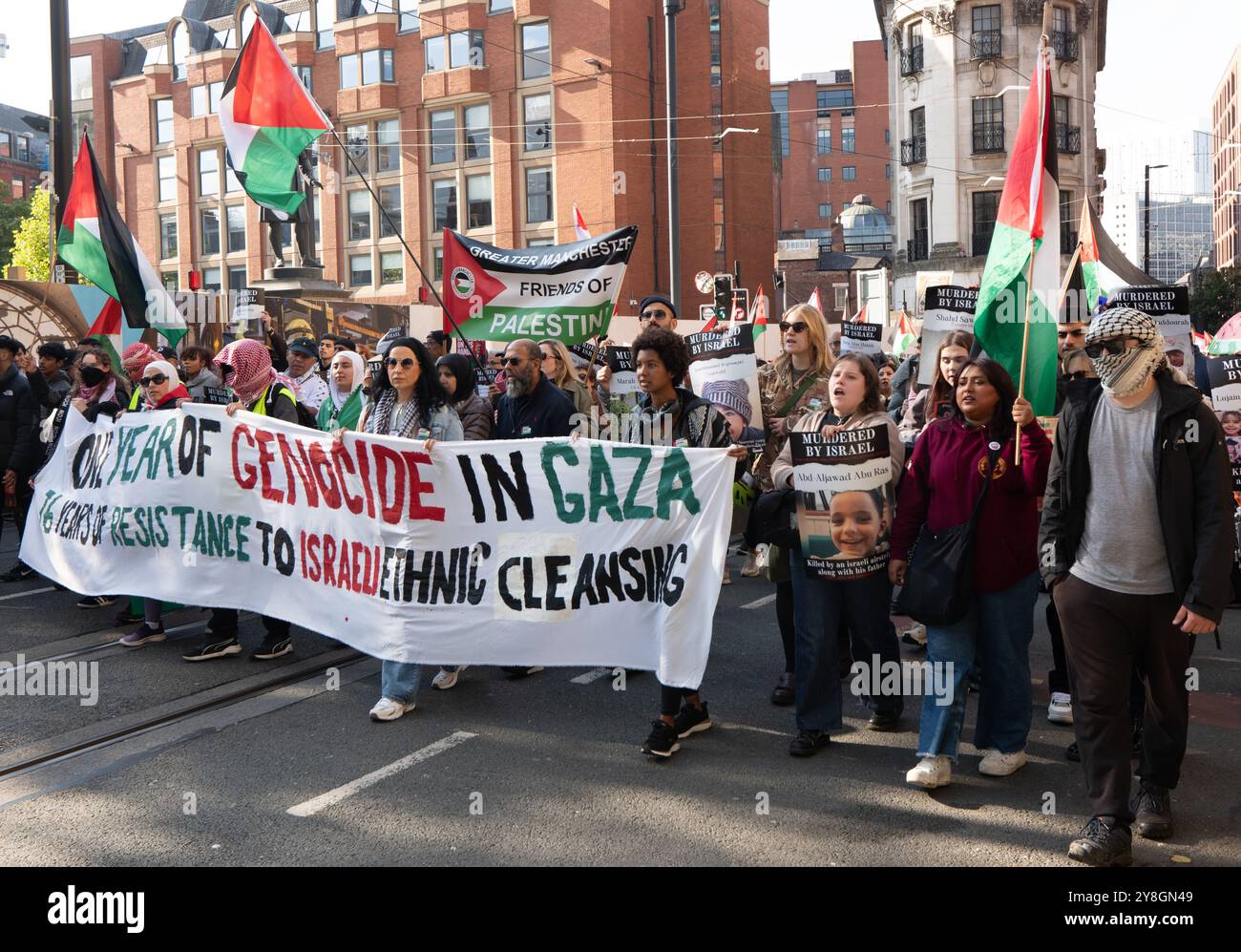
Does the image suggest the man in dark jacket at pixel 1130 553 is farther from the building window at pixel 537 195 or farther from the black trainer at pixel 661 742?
the building window at pixel 537 195

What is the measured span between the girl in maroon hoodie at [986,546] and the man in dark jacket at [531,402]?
2.59 meters

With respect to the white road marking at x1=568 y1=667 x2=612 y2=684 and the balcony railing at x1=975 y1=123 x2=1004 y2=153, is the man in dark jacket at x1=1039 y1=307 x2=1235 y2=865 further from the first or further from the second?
the balcony railing at x1=975 y1=123 x2=1004 y2=153

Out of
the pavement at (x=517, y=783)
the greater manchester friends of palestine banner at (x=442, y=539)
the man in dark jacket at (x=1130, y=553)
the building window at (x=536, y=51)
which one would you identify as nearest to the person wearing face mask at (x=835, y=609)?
the pavement at (x=517, y=783)

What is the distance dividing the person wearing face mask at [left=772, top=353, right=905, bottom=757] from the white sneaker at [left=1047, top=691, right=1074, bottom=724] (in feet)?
3.69

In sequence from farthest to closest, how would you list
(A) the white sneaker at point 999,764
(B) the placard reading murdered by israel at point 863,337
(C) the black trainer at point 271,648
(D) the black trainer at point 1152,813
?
(B) the placard reading murdered by israel at point 863,337
(C) the black trainer at point 271,648
(A) the white sneaker at point 999,764
(D) the black trainer at point 1152,813

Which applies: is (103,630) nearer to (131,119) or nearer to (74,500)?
(74,500)

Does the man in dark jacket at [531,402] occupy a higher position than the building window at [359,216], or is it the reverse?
the building window at [359,216]

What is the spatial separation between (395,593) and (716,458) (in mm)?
1854

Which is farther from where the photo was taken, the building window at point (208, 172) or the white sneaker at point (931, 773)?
the building window at point (208, 172)

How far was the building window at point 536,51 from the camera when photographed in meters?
50.6

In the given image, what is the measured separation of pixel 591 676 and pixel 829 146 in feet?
301

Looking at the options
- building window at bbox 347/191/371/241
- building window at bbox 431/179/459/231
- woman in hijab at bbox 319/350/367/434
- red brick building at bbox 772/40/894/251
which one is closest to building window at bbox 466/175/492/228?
building window at bbox 431/179/459/231

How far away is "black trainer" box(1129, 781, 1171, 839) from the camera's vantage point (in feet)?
14.9

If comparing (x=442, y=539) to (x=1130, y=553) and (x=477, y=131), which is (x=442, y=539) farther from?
(x=477, y=131)
